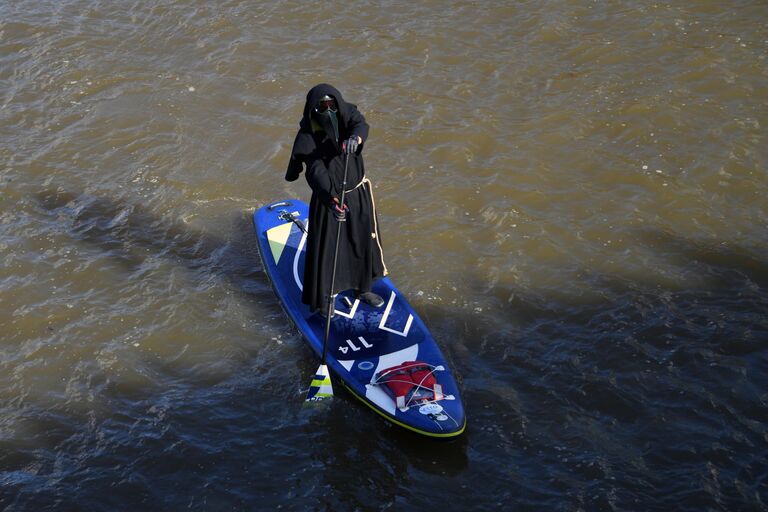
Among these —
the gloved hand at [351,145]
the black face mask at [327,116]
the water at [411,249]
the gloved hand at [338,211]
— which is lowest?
the water at [411,249]

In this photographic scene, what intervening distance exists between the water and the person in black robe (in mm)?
829

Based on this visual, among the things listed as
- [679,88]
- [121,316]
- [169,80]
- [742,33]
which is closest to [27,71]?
[169,80]

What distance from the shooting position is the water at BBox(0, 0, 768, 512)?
670 centimetres

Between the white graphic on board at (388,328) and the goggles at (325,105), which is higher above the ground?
the goggles at (325,105)

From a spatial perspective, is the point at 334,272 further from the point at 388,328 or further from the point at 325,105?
the point at 325,105

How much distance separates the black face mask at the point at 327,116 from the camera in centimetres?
697

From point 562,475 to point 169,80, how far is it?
884 cm


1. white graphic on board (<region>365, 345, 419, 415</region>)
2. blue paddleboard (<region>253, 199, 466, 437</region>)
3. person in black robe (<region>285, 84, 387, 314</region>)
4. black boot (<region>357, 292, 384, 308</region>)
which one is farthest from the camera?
black boot (<region>357, 292, 384, 308</region>)

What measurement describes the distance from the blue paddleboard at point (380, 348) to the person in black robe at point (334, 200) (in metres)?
0.21

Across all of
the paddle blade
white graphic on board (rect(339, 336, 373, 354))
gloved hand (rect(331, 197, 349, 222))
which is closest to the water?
the paddle blade

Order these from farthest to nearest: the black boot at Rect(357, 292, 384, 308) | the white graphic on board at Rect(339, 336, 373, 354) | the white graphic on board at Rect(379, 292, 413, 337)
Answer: the black boot at Rect(357, 292, 384, 308), the white graphic on board at Rect(379, 292, 413, 337), the white graphic on board at Rect(339, 336, 373, 354)

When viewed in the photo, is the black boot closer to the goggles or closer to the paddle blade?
the paddle blade

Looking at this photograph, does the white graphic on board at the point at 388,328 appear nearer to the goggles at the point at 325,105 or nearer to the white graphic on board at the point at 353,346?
the white graphic on board at the point at 353,346

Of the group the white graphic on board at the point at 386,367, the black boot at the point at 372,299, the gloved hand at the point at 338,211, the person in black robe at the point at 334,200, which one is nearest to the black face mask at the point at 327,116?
the person in black robe at the point at 334,200
